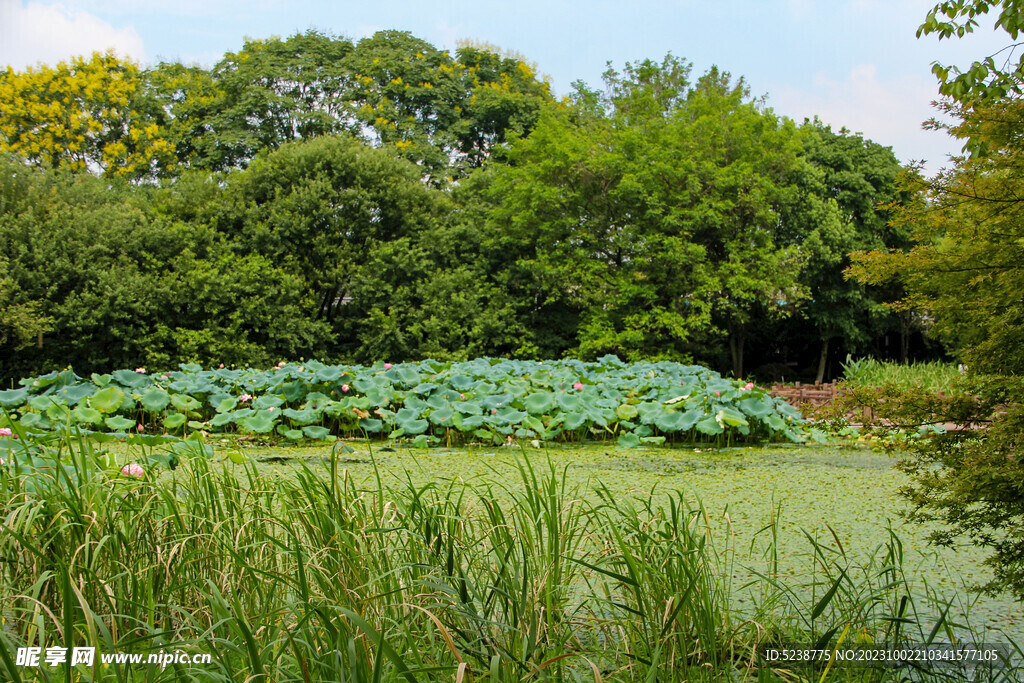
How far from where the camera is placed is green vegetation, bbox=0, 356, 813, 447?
5.27 m

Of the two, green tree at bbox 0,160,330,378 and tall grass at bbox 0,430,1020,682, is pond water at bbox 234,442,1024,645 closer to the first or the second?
tall grass at bbox 0,430,1020,682

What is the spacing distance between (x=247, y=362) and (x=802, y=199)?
10347mm

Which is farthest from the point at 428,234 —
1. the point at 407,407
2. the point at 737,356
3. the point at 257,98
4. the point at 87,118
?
the point at 87,118

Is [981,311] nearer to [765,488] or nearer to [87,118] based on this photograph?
[765,488]

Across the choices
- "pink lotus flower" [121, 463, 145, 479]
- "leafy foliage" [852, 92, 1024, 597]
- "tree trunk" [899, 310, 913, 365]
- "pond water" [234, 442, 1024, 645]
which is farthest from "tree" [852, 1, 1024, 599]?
"tree trunk" [899, 310, 913, 365]

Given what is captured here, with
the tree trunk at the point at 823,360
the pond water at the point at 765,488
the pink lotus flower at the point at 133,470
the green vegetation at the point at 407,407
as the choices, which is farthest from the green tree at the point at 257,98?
the pink lotus flower at the point at 133,470

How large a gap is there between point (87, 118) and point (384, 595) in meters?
17.3

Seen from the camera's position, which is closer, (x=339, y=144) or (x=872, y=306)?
(x=339, y=144)

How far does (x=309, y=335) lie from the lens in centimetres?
1206

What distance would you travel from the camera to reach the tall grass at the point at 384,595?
1649 millimetres

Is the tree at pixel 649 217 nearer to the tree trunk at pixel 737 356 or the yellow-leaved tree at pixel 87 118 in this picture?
the tree trunk at pixel 737 356

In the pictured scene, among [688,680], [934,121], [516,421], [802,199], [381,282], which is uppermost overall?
[802,199]

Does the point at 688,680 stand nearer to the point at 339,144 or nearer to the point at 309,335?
the point at 309,335

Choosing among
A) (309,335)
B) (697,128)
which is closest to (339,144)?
(309,335)
